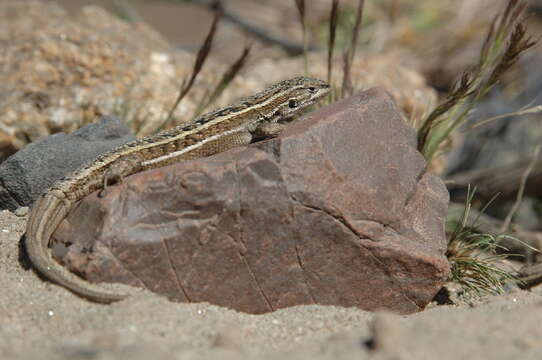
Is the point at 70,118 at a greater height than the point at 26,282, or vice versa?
the point at 26,282

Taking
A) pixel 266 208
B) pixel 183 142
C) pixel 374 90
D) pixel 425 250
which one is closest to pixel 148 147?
pixel 183 142

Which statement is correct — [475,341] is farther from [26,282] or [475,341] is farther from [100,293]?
[26,282]

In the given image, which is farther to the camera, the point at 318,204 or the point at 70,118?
the point at 70,118

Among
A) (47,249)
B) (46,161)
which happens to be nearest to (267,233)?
(47,249)

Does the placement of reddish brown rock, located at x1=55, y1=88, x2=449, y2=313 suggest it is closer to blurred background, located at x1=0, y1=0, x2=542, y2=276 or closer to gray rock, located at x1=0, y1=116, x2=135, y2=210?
gray rock, located at x1=0, y1=116, x2=135, y2=210

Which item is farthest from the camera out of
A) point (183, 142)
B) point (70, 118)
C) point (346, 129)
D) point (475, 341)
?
point (70, 118)

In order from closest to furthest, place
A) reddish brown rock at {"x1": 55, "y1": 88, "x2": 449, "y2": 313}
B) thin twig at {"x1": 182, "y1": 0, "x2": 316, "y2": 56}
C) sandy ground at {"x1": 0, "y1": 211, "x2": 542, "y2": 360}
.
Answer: sandy ground at {"x1": 0, "y1": 211, "x2": 542, "y2": 360} < reddish brown rock at {"x1": 55, "y1": 88, "x2": 449, "y2": 313} < thin twig at {"x1": 182, "y1": 0, "x2": 316, "y2": 56}

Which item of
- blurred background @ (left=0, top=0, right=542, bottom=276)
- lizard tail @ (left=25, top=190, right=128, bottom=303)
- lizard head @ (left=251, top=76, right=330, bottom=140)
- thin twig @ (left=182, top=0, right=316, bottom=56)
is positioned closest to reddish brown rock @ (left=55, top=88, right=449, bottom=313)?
lizard tail @ (left=25, top=190, right=128, bottom=303)

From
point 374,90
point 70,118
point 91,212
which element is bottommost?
point 70,118
